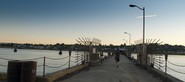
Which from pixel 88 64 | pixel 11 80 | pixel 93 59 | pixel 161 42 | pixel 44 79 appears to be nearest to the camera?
pixel 11 80

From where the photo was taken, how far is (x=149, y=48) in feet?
54.8

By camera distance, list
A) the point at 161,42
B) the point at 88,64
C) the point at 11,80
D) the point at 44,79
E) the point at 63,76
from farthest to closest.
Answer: the point at 88,64 < the point at 161,42 < the point at 63,76 < the point at 44,79 < the point at 11,80

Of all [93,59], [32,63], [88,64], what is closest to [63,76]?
[32,63]

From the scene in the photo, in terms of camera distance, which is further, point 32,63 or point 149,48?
point 149,48

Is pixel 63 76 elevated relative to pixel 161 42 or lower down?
lower down

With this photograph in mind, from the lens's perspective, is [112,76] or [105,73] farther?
[105,73]

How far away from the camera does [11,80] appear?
302 inches

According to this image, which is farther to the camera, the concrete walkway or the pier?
the concrete walkway

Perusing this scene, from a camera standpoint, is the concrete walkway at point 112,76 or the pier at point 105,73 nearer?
the pier at point 105,73

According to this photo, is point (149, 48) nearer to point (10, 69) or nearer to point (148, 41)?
point (148, 41)

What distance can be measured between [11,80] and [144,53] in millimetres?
12674

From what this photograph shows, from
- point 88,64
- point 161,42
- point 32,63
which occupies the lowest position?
point 88,64

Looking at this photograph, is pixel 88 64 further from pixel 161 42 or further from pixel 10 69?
pixel 10 69

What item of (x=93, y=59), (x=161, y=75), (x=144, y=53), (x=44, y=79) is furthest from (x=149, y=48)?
(x=44, y=79)
